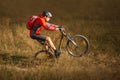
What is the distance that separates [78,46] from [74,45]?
0.14m

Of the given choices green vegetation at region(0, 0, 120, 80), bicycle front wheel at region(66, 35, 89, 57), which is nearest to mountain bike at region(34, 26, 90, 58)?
bicycle front wheel at region(66, 35, 89, 57)

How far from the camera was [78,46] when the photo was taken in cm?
1627

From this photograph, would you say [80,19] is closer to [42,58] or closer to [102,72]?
[42,58]

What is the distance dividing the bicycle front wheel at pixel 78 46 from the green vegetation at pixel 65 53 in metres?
0.21

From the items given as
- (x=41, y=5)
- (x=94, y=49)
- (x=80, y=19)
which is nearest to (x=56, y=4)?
(x=41, y=5)

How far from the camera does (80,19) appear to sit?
982 inches

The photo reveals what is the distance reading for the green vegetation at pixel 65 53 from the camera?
14133 mm

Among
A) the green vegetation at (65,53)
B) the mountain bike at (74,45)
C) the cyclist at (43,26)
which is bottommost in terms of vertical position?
the green vegetation at (65,53)

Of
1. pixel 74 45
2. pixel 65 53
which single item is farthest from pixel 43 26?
pixel 65 53

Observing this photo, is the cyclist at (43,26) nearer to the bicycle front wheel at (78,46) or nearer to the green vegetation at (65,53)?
the bicycle front wheel at (78,46)

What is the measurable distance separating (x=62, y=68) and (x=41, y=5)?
1602 centimetres

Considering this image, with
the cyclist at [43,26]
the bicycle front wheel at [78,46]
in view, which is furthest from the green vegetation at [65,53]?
the cyclist at [43,26]

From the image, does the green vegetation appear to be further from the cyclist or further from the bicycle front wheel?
the cyclist

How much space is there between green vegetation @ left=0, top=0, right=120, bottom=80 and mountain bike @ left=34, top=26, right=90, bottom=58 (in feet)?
0.74
